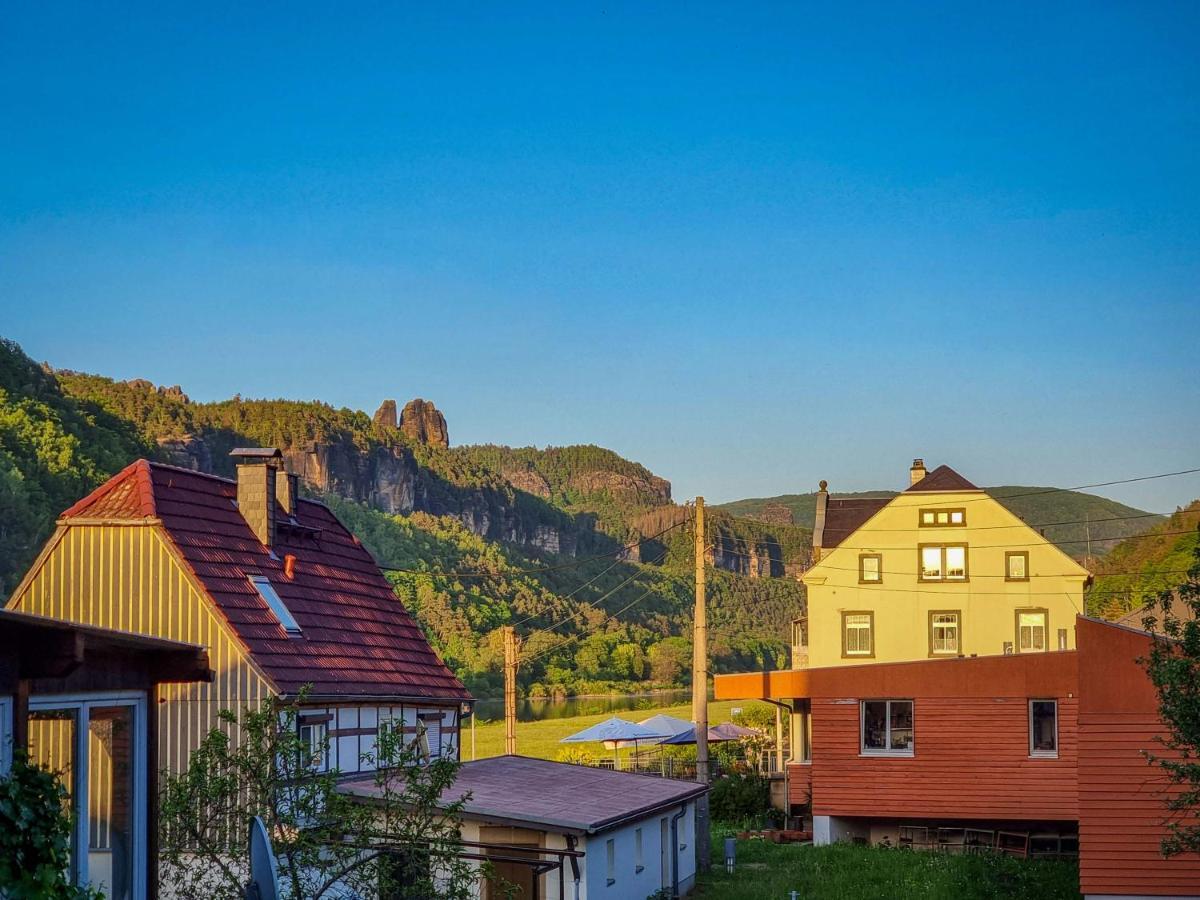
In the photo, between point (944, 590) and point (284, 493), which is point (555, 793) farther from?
point (944, 590)

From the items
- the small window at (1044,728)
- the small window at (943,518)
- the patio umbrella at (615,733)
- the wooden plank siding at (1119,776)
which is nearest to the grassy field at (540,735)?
→ the patio umbrella at (615,733)

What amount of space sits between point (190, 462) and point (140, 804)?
123942 millimetres

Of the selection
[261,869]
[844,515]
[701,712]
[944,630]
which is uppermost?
[844,515]

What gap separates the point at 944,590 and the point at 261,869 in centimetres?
3933

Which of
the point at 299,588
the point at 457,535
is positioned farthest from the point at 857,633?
the point at 457,535

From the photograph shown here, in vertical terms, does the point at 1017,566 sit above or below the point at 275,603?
above

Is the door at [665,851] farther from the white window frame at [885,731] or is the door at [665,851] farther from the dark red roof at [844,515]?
the dark red roof at [844,515]

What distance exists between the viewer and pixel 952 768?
3228cm

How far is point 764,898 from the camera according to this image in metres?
25.0

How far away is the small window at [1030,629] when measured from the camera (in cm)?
4450

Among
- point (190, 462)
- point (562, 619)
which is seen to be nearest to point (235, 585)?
point (562, 619)

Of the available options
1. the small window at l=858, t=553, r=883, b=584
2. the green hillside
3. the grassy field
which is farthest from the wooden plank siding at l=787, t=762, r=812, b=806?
the green hillside

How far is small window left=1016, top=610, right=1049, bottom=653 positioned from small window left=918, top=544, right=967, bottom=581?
2108 mm

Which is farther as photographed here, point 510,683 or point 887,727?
point 510,683
